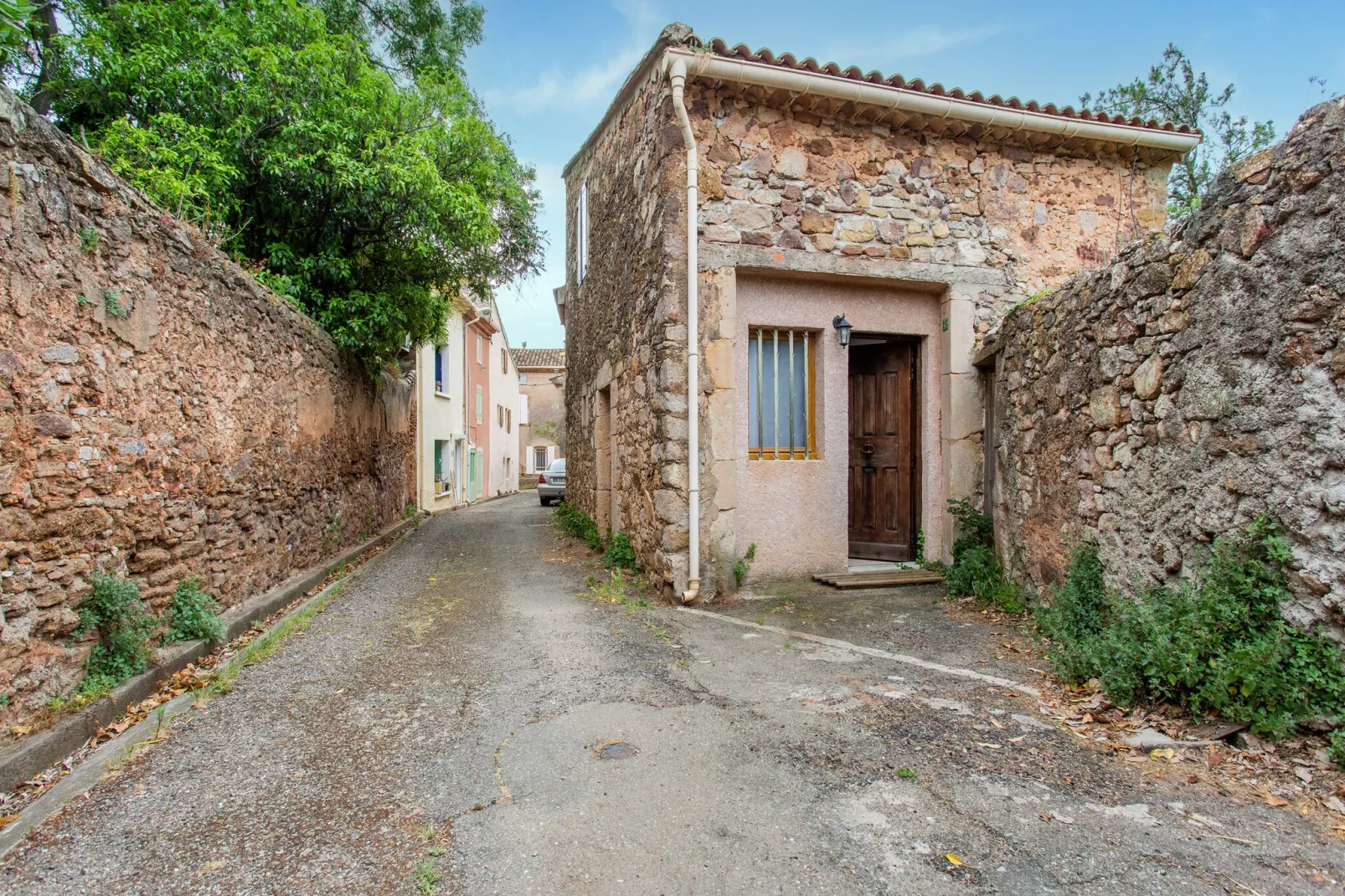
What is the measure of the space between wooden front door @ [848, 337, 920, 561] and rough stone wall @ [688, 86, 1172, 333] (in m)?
0.89

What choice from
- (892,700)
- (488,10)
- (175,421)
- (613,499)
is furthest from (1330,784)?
(488,10)

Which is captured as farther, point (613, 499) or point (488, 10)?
point (488, 10)

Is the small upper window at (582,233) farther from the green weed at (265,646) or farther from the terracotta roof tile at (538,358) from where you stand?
the terracotta roof tile at (538,358)

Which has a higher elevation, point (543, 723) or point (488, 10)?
point (488, 10)

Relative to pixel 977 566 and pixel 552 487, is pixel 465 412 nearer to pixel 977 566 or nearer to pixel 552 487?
pixel 552 487

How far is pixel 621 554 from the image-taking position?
23.8ft

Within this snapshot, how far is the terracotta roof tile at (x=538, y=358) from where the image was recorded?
32531 mm

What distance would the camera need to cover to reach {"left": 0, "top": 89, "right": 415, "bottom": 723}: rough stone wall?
2.96 m

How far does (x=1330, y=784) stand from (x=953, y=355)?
4.28 m

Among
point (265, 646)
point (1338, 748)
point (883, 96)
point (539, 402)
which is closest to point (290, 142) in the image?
point (265, 646)

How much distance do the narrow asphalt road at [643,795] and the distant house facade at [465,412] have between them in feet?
33.6

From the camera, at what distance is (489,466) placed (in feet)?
78.6

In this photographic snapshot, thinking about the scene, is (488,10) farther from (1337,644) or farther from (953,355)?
(1337,644)

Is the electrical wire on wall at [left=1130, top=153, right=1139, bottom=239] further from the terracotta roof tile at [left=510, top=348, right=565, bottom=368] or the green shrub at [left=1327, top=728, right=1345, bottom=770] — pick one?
the terracotta roof tile at [left=510, top=348, right=565, bottom=368]
